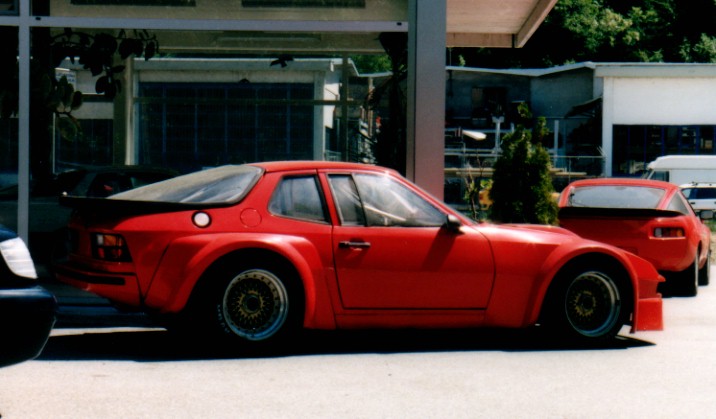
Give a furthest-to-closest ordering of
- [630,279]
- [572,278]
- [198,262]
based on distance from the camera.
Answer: [630,279] < [572,278] < [198,262]

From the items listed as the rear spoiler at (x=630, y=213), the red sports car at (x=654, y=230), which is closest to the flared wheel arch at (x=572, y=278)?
the red sports car at (x=654, y=230)

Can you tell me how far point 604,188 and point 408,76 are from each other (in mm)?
3592

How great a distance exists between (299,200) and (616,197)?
6.95 m

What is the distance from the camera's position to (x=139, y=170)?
12242 mm

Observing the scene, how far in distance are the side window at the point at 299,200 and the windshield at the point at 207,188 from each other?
0.67 ft

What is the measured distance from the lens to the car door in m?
8.07

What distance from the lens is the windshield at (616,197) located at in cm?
1398

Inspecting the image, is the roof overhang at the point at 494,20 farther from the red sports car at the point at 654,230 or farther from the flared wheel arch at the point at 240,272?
the flared wheel arch at the point at 240,272

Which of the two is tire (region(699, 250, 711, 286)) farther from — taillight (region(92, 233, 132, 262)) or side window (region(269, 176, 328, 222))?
taillight (region(92, 233, 132, 262))

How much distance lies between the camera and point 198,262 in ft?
25.2

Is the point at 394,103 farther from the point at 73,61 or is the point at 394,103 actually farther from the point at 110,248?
the point at 110,248

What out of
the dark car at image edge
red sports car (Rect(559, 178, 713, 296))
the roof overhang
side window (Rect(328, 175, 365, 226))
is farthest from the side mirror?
the roof overhang

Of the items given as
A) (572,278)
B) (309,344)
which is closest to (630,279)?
(572,278)

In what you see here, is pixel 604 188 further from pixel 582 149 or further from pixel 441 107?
pixel 582 149
